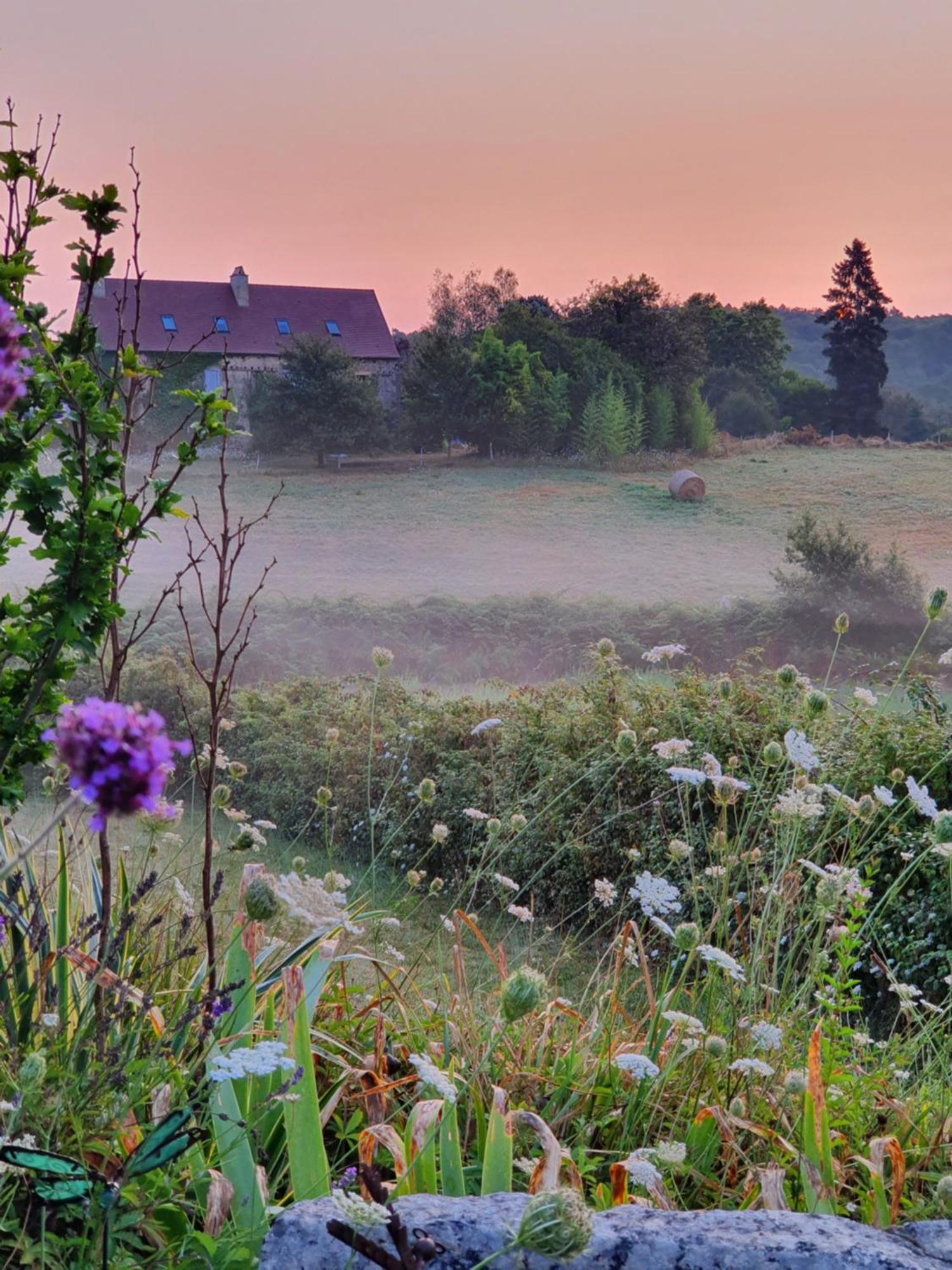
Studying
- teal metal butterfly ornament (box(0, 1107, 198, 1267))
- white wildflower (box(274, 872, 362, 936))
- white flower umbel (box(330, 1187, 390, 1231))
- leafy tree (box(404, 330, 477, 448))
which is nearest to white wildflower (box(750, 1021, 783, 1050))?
white wildflower (box(274, 872, 362, 936))

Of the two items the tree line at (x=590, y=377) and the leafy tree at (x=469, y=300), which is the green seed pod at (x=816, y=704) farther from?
the leafy tree at (x=469, y=300)

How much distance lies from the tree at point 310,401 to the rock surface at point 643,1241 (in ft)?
24.3

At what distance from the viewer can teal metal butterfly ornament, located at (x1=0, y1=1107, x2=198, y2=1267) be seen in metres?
0.83

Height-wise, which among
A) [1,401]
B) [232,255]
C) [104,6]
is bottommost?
[1,401]

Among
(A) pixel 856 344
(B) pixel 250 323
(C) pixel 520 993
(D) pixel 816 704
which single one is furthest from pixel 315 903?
(A) pixel 856 344

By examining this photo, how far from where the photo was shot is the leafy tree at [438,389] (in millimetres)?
8109

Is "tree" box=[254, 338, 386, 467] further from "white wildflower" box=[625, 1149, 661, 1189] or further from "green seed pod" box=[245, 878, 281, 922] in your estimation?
"white wildflower" box=[625, 1149, 661, 1189]

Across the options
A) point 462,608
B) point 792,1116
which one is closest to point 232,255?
point 462,608

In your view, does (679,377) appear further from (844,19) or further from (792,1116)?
(792,1116)

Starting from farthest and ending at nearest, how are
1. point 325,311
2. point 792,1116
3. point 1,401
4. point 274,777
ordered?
point 325,311, point 274,777, point 792,1116, point 1,401

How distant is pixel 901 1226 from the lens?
1.03 m

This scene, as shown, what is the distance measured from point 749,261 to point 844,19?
180 centimetres

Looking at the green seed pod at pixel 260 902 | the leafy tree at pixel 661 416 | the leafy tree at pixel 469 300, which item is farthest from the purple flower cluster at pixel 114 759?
the leafy tree at pixel 661 416

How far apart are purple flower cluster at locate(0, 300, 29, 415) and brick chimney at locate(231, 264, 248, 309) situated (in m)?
8.35
